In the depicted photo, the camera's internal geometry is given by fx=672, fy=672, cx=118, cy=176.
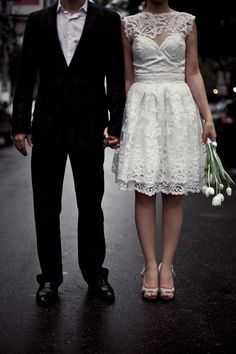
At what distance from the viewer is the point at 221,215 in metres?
Answer: 8.22

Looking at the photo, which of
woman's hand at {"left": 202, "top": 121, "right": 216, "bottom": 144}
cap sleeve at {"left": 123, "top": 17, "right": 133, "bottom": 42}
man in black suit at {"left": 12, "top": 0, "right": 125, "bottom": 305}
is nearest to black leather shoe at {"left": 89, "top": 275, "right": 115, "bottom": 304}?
man in black suit at {"left": 12, "top": 0, "right": 125, "bottom": 305}

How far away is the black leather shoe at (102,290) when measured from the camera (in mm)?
4332

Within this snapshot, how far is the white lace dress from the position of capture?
425 centimetres

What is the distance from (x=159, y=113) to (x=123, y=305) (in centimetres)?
124

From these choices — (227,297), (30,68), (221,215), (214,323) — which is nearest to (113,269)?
(227,297)

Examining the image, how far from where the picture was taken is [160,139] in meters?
4.30

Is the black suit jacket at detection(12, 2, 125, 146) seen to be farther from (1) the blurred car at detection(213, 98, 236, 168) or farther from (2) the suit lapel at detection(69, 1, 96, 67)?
(1) the blurred car at detection(213, 98, 236, 168)

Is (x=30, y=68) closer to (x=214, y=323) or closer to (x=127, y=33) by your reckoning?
(x=127, y=33)

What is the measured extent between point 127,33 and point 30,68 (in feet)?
2.17

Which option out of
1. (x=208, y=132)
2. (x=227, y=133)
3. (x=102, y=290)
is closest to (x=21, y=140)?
(x=102, y=290)

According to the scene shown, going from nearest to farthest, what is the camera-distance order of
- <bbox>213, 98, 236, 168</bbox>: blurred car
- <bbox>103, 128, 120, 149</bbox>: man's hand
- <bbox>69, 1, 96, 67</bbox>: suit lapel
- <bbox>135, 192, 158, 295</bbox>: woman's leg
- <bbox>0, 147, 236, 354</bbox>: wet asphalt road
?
<bbox>0, 147, 236, 354</bbox>: wet asphalt road < <bbox>69, 1, 96, 67</bbox>: suit lapel < <bbox>103, 128, 120, 149</bbox>: man's hand < <bbox>135, 192, 158, 295</bbox>: woman's leg < <bbox>213, 98, 236, 168</bbox>: blurred car

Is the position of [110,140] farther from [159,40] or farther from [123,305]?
[123,305]

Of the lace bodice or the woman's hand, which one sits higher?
the lace bodice

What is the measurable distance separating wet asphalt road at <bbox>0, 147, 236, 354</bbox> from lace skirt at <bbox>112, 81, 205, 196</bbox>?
0.77 metres
